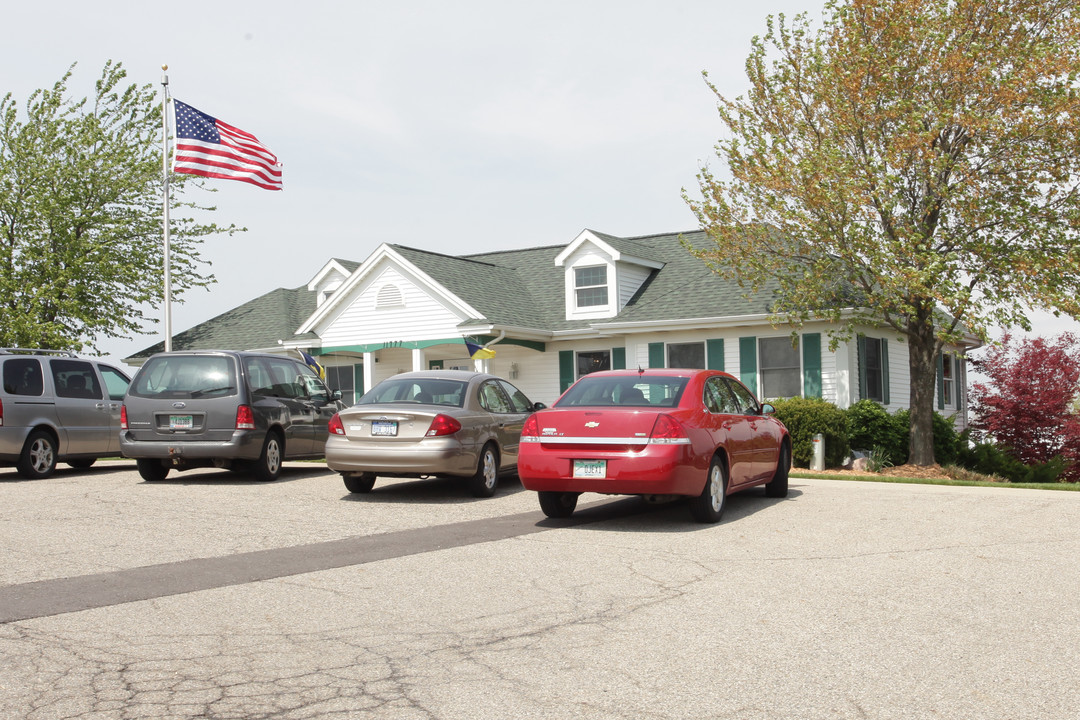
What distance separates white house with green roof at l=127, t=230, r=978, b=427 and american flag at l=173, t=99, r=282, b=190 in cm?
398

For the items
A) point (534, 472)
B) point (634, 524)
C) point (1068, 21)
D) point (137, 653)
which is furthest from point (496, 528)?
point (1068, 21)

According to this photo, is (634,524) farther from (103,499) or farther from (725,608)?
(103,499)

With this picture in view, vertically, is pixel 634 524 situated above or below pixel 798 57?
below

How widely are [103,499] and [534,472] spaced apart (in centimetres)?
552

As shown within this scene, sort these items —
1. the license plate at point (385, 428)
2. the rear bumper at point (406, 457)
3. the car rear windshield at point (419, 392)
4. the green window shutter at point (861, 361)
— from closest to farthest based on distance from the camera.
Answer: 1. the rear bumper at point (406, 457)
2. the license plate at point (385, 428)
3. the car rear windshield at point (419, 392)
4. the green window shutter at point (861, 361)

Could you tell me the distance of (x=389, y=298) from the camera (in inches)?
1053

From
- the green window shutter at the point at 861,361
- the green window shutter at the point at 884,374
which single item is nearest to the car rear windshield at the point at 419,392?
the green window shutter at the point at 861,361

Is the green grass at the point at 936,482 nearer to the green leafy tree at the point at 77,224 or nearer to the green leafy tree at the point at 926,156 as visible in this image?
the green leafy tree at the point at 926,156

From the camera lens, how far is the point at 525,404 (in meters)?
14.0

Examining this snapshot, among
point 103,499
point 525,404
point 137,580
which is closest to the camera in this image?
point 137,580

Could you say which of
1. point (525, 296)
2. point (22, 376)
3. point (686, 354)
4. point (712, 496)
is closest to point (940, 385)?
point (686, 354)

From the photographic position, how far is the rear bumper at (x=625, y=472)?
30.9 ft

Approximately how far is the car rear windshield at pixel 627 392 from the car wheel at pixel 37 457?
887 centimetres

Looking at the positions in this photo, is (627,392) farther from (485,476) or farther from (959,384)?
(959,384)
